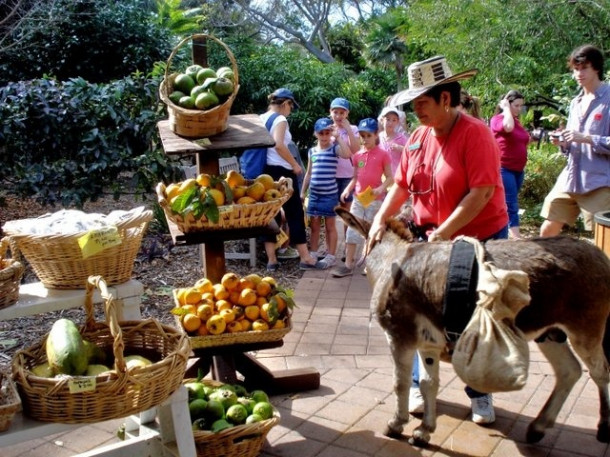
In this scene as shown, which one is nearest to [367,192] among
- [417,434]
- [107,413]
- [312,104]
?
[417,434]

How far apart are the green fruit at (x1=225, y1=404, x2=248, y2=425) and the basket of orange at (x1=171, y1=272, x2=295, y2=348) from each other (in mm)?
525

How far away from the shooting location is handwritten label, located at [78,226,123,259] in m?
3.18

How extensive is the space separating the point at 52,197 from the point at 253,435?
18.9 ft

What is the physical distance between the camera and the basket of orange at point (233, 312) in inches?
164

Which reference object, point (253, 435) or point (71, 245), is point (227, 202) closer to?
point (71, 245)

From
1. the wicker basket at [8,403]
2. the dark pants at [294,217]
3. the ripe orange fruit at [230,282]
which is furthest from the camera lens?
the dark pants at [294,217]

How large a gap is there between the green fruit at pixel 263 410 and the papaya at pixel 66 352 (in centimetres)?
122

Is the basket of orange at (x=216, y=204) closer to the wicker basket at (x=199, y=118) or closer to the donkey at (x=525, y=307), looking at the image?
the wicker basket at (x=199, y=118)

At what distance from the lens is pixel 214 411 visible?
3.74 m

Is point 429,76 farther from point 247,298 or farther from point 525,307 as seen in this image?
point 247,298

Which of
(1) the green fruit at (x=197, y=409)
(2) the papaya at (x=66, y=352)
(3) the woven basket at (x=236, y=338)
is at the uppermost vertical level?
(2) the papaya at (x=66, y=352)

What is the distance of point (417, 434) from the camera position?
401cm

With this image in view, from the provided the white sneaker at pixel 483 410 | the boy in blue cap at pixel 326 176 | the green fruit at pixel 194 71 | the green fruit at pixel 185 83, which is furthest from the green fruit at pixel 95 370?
the boy in blue cap at pixel 326 176

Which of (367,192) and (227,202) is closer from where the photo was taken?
(227,202)
